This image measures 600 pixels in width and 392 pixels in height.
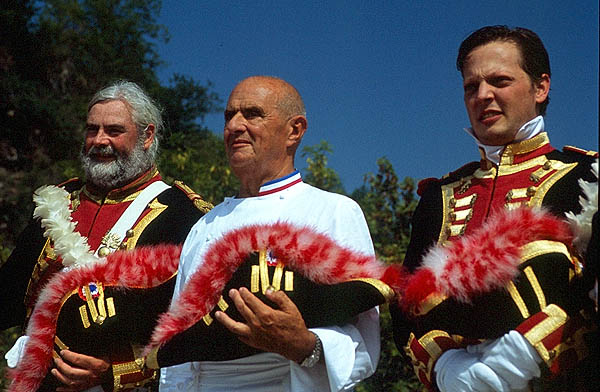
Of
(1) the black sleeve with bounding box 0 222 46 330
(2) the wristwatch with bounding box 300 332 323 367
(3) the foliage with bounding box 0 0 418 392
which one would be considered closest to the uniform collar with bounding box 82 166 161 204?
(1) the black sleeve with bounding box 0 222 46 330

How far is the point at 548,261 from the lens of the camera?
8.29 ft

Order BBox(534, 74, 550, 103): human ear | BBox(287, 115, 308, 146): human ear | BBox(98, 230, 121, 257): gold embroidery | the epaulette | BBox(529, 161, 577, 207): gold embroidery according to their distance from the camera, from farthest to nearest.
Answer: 1. the epaulette
2. BBox(98, 230, 121, 257): gold embroidery
3. BBox(287, 115, 308, 146): human ear
4. BBox(534, 74, 550, 103): human ear
5. BBox(529, 161, 577, 207): gold embroidery

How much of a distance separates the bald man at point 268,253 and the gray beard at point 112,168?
0.95 m

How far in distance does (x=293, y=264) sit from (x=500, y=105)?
3.76ft

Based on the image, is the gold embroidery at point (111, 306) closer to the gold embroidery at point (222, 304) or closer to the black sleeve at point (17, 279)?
the gold embroidery at point (222, 304)

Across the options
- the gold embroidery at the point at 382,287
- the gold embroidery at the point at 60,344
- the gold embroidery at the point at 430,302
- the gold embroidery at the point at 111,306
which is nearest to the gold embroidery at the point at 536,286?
the gold embroidery at the point at 430,302

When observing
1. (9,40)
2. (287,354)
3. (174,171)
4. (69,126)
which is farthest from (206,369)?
(9,40)

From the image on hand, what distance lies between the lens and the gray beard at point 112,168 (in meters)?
4.39

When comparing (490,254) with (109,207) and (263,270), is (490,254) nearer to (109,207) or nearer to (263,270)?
(263,270)

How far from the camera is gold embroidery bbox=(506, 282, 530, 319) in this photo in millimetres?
2497

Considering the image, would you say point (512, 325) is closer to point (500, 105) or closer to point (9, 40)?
point (500, 105)

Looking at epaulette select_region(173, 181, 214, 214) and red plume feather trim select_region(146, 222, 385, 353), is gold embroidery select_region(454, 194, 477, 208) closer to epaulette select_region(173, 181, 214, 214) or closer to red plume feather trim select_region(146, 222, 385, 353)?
red plume feather trim select_region(146, 222, 385, 353)

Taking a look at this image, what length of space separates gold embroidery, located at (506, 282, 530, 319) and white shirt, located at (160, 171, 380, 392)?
721 millimetres

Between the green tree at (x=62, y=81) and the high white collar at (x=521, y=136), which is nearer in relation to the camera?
the high white collar at (x=521, y=136)
